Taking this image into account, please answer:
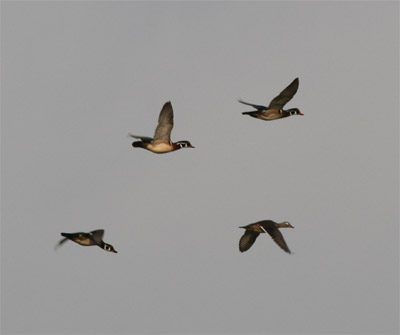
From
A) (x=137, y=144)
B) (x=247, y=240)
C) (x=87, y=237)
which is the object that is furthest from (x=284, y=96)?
(x=87, y=237)

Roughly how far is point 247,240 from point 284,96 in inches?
259

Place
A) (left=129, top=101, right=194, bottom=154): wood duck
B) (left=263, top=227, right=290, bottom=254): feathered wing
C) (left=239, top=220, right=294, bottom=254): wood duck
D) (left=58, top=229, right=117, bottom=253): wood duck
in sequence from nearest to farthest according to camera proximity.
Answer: (left=129, top=101, right=194, bottom=154): wood duck → (left=263, top=227, right=290, bottom=254): feathered wing → (left=58, top=229, right=117, bottom=253): wood duck → (left=239, top=220, right=294, bottom=254): wood duck

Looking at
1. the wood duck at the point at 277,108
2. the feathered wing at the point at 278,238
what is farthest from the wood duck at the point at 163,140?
the feathered wing at the point at 278,238

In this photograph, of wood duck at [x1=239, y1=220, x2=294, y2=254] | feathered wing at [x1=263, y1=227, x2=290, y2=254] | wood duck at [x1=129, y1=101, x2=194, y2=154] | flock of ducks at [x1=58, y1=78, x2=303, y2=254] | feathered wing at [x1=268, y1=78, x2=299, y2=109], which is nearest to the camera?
wood duck at [x1=129, y1=101, x2=194, y2=154]

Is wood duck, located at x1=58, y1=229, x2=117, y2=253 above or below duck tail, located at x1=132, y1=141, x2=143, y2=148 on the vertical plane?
below

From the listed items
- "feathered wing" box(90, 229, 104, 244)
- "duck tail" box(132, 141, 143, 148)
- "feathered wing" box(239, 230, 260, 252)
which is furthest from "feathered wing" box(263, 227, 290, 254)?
"feathered wing" box(90, 229, 104, 244)

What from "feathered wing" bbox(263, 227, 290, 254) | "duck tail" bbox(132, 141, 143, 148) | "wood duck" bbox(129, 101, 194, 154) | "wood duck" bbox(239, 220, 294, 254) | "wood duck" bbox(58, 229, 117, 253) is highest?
"wood duck" bbox(129, 101, 194, 154)

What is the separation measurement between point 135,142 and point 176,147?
1828mm

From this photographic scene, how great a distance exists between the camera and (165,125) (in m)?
43.2

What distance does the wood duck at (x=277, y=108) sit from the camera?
4641 cm

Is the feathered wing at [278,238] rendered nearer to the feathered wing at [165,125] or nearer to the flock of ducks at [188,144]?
the flock of ducks at [188,144]

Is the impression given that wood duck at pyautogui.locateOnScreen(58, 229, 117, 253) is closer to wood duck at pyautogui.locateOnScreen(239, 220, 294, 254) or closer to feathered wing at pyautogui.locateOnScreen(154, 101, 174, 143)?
feathered wing at pyautogui.locateOnScreen(154, 101, 174, 143)

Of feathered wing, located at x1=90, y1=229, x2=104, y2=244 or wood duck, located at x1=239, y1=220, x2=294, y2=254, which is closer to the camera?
feathered wing, located at x1=90, y1=229, x2=104, y2=244

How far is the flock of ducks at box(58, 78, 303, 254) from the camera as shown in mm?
43250
